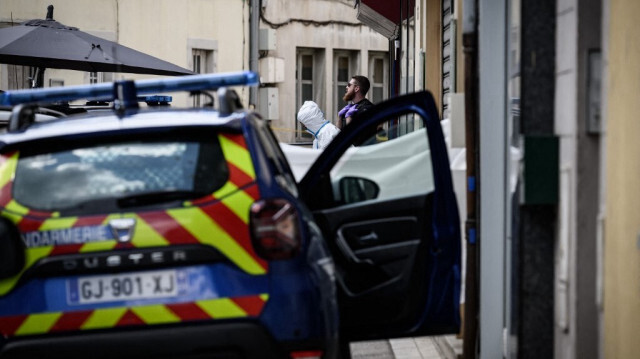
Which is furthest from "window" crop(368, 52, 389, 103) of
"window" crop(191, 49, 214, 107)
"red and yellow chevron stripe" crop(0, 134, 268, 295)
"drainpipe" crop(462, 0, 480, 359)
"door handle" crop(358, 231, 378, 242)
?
"red and yellow chevron stripe" crop(0, 134, 268, 295)

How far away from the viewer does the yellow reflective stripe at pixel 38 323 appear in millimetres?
5242

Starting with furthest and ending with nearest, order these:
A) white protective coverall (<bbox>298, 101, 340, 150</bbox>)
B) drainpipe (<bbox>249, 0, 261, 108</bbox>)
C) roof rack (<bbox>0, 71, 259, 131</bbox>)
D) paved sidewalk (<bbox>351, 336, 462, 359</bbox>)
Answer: drainpipe (<bbox>249, 0, 261, 108</bbox>) < white protective coverall (<bbox>298, 101, 340, 150</bbox>) < paved sidewalk (<bbox>351, 336, 462, 359</bbox>) < roof rack (<bbox>0, 71, 259, 131</bbox>)

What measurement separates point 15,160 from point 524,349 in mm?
2521

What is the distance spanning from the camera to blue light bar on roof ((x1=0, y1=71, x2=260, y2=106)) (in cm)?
591

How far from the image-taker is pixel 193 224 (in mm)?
5270

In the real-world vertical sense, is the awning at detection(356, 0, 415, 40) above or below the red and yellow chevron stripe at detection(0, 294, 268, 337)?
above

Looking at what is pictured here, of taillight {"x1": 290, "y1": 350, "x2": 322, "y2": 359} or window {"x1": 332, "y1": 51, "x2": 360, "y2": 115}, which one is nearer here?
taillight {"x1": 290, "y1": 350, "x2": 322, "y2": 359}

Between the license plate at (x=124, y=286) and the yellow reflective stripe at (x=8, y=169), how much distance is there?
1.78ft

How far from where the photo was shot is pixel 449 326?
247 inches

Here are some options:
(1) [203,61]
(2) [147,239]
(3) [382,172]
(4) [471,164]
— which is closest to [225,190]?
(2) [147,239]

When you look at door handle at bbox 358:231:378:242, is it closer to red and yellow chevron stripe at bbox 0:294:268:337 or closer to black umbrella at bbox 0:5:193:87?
red and yellow chevron stripe at bbox 0:294:268:337

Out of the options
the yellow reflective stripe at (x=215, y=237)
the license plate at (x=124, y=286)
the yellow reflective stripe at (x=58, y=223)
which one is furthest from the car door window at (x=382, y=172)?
the yellow reflective stripe at (x=58, y=223)

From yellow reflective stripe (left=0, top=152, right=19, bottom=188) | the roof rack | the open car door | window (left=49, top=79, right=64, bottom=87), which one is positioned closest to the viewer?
yellow reflective stripe (left=0, top=152, right=19, bottom=188)

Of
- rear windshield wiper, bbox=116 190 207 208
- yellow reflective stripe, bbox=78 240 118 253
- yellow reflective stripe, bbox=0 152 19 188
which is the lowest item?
yellow reflective stripe, bbox=78 240 118 253
